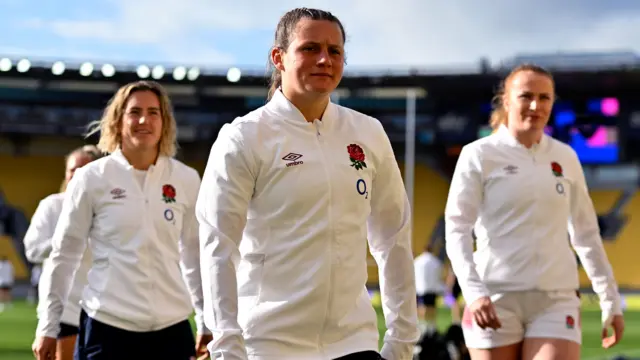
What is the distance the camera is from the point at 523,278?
5.05 meters

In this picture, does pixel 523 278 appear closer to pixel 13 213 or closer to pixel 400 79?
pixel 400 79

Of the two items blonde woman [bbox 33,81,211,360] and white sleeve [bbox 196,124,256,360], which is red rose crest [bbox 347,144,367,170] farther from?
blonde woman [bbox 33,81,211,360]

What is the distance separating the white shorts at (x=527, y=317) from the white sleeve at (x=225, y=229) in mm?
2291

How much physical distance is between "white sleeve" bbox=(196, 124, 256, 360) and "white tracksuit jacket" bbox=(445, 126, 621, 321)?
85.7 inches

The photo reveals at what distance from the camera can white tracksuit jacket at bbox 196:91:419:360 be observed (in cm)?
302

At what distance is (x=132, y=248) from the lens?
192 inches

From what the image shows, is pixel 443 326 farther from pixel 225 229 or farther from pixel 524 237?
pixel 225 229

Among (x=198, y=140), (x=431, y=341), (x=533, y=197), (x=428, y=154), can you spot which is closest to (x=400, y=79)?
(x=428, y=154)

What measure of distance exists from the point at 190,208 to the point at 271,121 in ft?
6.92

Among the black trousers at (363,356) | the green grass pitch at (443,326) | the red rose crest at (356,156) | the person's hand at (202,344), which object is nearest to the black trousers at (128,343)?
the person's hand at (202,344)

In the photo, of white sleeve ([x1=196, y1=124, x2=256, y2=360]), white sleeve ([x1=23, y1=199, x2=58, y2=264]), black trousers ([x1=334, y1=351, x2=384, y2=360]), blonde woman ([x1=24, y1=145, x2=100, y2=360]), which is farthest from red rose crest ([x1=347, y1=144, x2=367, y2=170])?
white sleeve ([x1=23, y1=199, x2=58, y2=264])

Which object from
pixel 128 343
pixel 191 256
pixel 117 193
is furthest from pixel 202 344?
→ pixel 117 193

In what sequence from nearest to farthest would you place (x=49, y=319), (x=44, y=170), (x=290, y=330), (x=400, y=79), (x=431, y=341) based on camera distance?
1. (x=290, y=330)
2. (x=49, y=319)
3. (x=431, y=341)
4. (x=400, y=79)
5. (x=44, y=170)

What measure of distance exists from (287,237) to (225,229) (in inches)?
7.8
